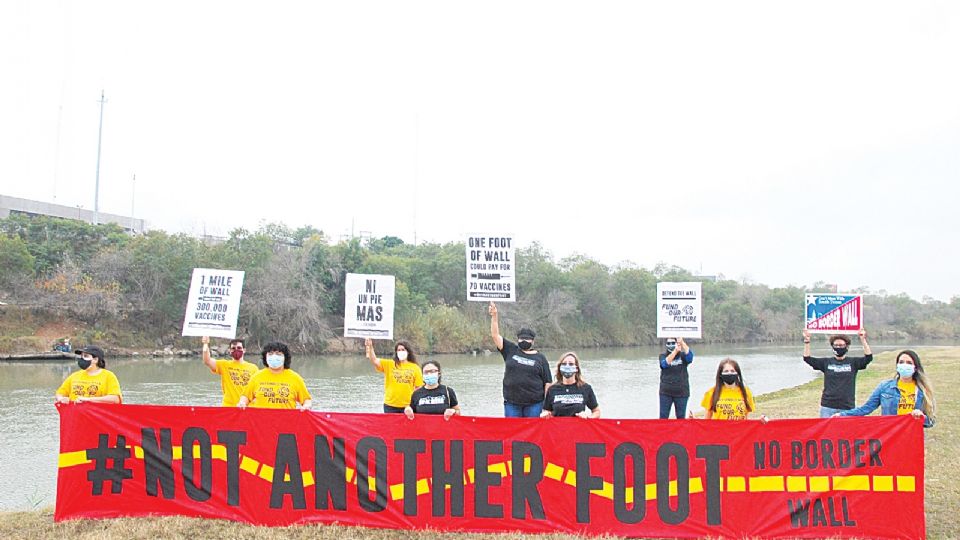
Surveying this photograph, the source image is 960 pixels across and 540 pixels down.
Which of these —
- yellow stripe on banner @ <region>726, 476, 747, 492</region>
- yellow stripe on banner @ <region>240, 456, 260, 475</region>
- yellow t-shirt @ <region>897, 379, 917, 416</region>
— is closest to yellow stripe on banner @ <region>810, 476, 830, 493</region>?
yellow stripe on banner @ <region>726, 476, 747, 492</region>

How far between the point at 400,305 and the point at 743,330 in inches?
2036

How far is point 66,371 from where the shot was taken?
118 feet

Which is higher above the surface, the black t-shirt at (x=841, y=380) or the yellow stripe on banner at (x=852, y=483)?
the black t-shirt at (x=841, y=380)

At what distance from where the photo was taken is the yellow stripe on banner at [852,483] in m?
7.09

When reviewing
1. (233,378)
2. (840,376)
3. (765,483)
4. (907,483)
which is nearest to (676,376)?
(840,376)

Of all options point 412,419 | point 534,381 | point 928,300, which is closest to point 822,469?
point 534,381

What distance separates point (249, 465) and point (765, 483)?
→ 4.99 meters

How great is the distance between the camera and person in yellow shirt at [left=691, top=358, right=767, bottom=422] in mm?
8078

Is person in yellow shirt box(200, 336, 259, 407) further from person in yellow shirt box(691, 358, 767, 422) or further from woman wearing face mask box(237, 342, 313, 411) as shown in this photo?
person in yellow shirt box(691, 358, 767, 422)

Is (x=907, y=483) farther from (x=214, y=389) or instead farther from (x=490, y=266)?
(x=214, y=389)

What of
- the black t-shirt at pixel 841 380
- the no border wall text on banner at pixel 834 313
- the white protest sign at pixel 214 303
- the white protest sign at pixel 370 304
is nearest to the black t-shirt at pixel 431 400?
the white protest sign at pixel 370 304

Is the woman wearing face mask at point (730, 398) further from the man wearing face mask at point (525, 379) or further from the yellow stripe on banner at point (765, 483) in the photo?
the man wearing face mask at point (525, 379)

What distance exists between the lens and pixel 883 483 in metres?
7.07

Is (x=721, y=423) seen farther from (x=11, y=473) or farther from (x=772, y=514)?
(x=11, y=473)
